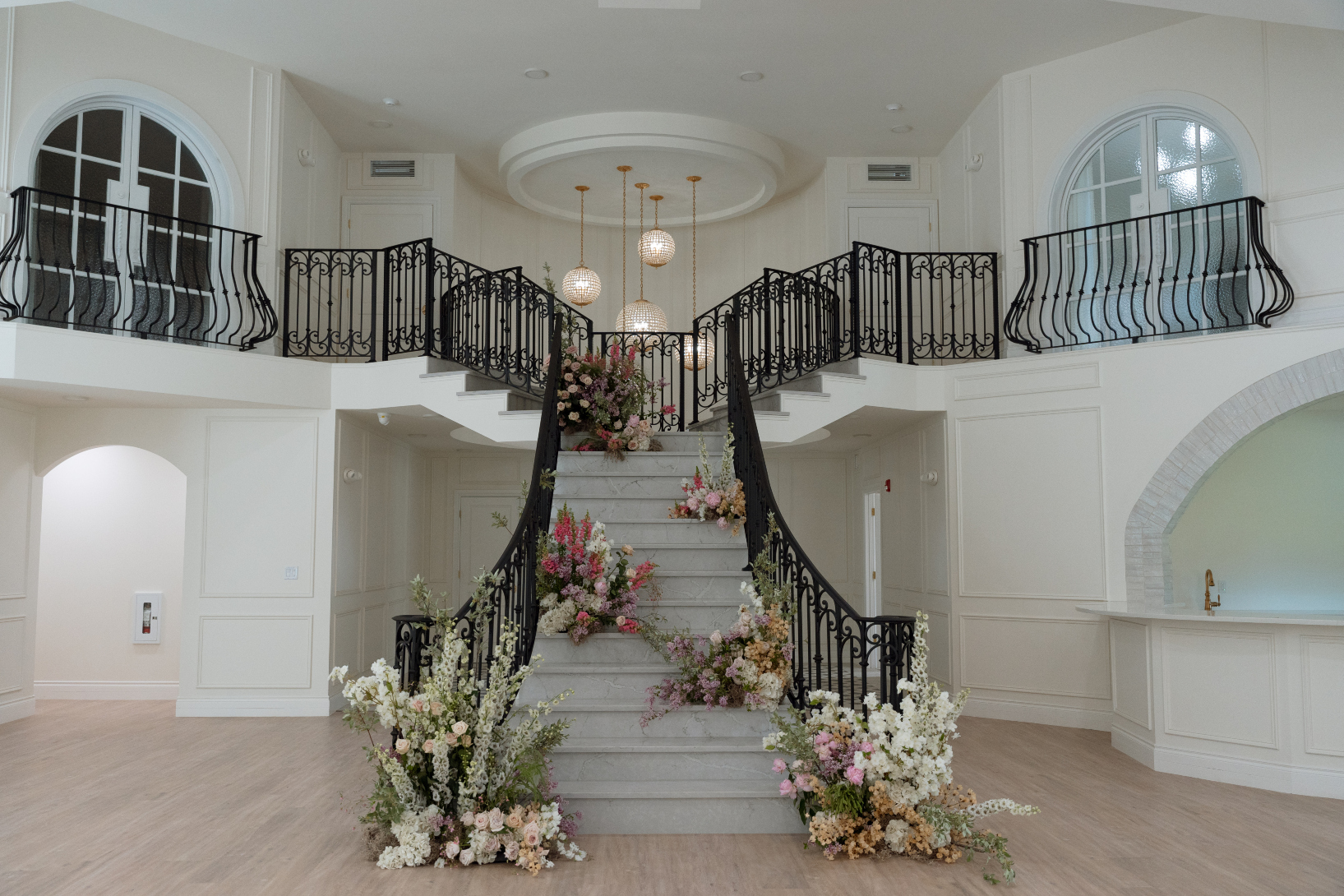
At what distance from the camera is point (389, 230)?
10.5 m

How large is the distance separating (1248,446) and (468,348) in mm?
6715

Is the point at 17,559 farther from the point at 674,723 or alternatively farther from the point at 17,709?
the point at 674,723

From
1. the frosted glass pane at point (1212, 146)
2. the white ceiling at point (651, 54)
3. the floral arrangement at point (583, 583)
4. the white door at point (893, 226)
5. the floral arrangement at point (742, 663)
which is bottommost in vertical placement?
the floral arrangement at point (742, 663)

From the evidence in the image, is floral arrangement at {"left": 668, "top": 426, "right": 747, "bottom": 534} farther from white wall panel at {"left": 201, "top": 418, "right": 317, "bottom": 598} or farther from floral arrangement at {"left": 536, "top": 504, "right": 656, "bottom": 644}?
white wall panel at {"left": 201, "top": 418, "right": 317, "bottom": 598}

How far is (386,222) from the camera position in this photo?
10531 mm

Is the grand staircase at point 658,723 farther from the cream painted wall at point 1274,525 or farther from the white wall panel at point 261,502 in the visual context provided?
the cream painted wall at point 1274,525

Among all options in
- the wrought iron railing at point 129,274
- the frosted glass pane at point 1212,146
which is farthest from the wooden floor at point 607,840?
the frosted glass pane at point 1212,146

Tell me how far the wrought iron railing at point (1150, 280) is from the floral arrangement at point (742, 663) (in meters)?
4.13

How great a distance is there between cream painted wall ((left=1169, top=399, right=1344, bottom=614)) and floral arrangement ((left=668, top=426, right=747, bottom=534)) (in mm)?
3937

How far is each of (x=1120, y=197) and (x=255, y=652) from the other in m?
8.32

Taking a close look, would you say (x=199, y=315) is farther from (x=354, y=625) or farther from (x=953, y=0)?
(x=953, y=0)

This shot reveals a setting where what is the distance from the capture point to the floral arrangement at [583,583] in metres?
5.57

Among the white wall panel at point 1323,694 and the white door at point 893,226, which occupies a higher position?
the white door at point 893,226

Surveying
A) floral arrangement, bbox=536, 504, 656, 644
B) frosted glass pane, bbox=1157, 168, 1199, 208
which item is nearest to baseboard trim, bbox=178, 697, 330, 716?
floral arrangement, bbox=536, 504, 656, 644
